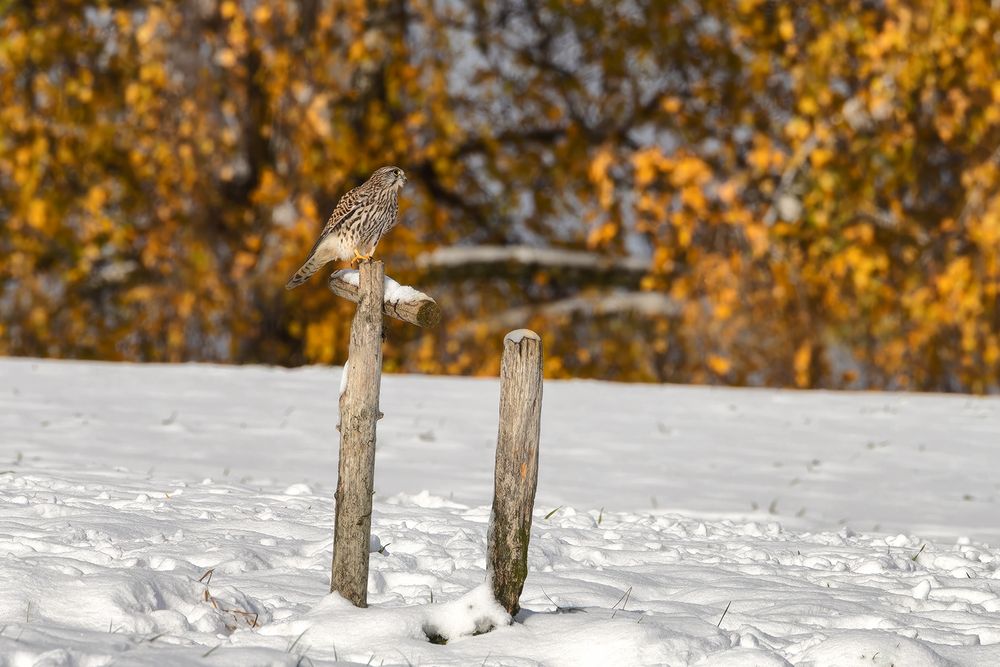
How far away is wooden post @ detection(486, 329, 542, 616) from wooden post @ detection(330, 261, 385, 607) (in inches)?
16.3

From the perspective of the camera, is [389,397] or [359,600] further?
[389,397]

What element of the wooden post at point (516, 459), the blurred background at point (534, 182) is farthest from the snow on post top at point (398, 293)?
the blurred background at point (534, 182)

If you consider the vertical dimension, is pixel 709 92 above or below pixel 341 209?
above

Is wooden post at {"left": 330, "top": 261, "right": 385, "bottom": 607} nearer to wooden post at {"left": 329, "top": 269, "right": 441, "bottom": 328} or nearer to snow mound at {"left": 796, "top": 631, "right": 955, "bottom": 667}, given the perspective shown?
wooden post at {"left": 329, "top": 269, "right": 441, "bottom": 328}

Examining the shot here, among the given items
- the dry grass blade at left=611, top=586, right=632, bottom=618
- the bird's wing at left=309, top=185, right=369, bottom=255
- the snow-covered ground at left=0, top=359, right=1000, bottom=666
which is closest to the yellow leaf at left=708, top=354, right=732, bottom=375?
the snow-covered ground at left=0, top=359, right=1000, bottom=666

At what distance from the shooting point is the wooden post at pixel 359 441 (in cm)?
444

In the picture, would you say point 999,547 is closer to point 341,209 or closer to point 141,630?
point 341,209

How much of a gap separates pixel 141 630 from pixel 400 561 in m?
1.33

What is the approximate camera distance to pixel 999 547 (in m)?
6.72

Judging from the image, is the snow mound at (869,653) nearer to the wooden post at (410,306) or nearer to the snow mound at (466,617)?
the snow mound at (466,617)

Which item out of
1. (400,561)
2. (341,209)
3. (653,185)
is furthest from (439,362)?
(400,561)

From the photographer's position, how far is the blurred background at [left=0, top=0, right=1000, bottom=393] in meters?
14.4

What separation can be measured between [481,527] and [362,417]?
1775mm

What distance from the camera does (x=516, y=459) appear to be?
4398 mm
